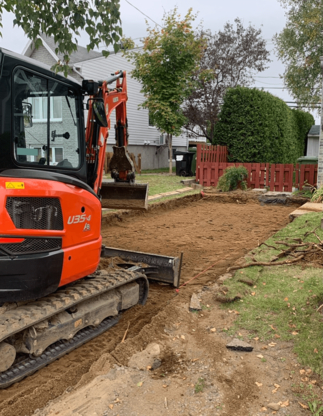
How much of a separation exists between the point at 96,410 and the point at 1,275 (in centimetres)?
131

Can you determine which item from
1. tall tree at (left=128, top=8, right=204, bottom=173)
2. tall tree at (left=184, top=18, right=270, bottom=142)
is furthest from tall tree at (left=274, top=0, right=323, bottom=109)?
tall tree at (left=128, top=8, right=204, bottom=173)

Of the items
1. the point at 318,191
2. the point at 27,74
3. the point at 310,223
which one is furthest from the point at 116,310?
the point at 318,191

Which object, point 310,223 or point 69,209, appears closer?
point 69,209

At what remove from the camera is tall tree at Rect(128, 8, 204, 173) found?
21891mm

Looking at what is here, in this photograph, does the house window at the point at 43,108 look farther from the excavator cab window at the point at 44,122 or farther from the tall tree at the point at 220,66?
the tall tree at the point at 220,66

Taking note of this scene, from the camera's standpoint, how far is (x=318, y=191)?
12.7 metres

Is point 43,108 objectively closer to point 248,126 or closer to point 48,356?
point 48,356

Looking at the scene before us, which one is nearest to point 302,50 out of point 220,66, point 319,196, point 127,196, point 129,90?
point 220,66

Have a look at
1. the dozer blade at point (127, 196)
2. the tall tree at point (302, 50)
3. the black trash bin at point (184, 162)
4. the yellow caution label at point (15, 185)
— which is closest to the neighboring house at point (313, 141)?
the tall tree at point (302, 50)

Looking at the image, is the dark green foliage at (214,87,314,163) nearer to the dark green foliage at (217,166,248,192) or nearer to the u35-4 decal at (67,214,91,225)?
the dark green foliage at (217,166,248,192)

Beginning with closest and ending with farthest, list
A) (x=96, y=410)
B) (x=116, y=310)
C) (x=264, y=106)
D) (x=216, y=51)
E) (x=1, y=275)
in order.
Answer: (x=96, y=410), (x=1, y=275), (x=116, y=310), (x=264, y=106), (x=216, y=51)

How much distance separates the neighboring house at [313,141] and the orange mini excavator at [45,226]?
3263 centimetres

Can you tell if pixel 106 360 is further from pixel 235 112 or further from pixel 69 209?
pixel 235 112

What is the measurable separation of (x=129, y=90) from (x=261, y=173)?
13.4 meters
